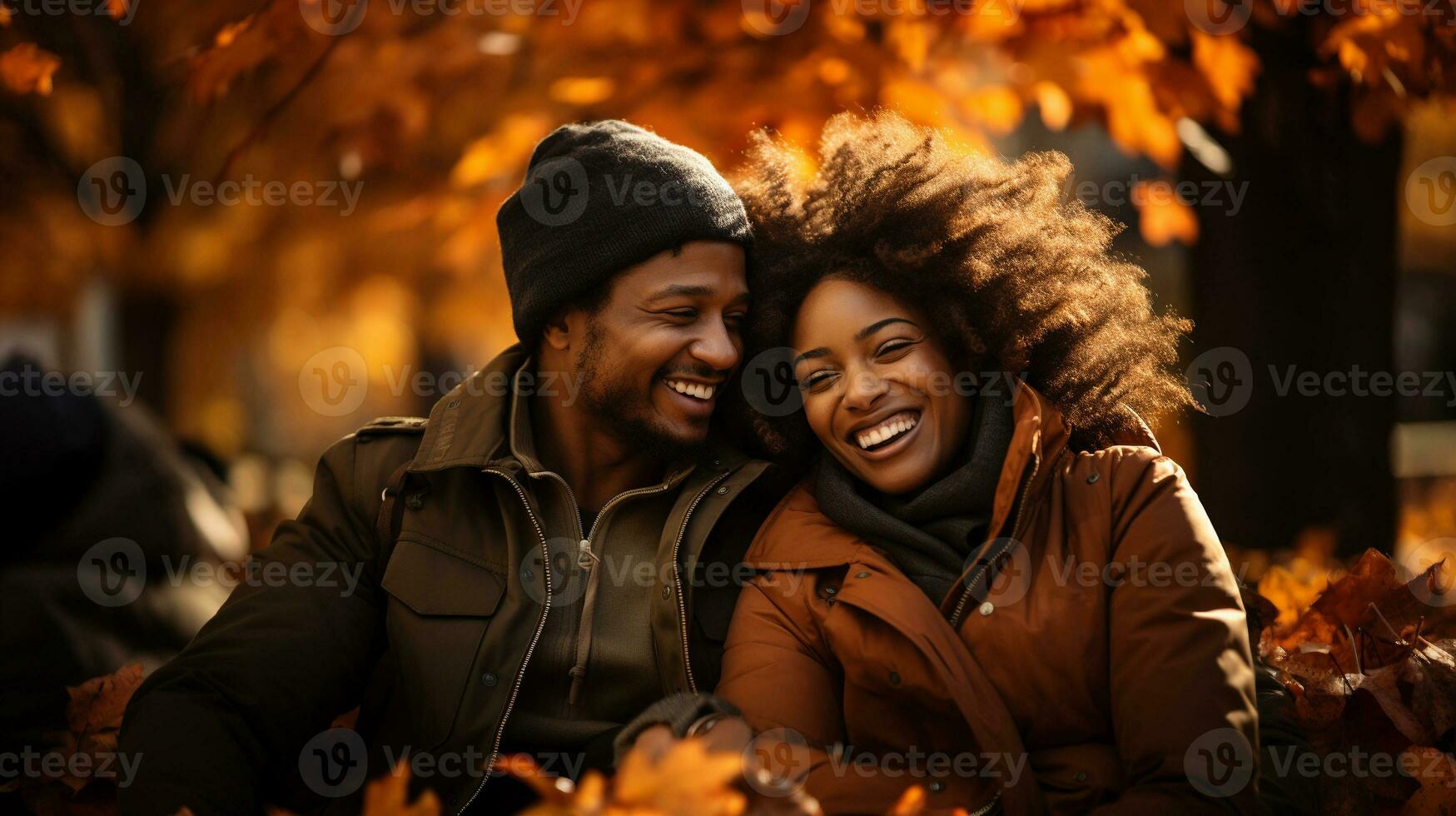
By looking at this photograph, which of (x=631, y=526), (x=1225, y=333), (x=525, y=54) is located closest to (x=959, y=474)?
(x=631, y=526)

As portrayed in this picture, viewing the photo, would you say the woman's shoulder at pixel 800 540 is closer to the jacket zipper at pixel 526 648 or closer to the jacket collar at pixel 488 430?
the jacket collar at pixel 488 430

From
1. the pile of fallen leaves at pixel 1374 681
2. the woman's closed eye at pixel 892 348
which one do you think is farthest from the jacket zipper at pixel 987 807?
the woman's closed eye at pixel 892 348

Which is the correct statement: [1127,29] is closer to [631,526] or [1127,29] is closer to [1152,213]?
[1152,213]

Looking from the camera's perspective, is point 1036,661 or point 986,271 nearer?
point 1036,661

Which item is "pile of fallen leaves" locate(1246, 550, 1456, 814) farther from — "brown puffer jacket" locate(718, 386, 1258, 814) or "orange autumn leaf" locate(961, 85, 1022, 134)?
"orange autumn leaf" locate(961, 85, 1022, 134)

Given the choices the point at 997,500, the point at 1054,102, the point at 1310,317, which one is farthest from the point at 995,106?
the point at 997,500

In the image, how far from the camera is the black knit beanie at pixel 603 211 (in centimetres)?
355

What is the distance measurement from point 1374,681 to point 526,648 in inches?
88.4

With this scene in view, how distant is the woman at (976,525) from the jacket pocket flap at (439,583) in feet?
2.29

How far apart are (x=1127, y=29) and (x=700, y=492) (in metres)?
3.16

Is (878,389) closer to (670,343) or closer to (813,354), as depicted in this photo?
(813,354)

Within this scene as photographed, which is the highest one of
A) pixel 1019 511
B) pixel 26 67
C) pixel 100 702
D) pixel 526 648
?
pixel 26 67

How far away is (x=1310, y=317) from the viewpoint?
527 centimetres

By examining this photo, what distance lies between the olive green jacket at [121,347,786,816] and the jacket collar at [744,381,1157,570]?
16 cm
